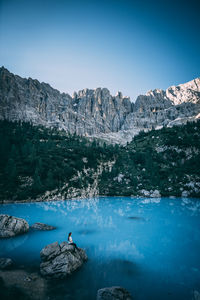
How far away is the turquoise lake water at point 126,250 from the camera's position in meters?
11.9

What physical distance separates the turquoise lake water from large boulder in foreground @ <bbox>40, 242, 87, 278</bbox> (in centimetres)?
54

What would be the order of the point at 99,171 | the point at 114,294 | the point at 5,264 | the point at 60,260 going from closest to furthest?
1. the point at 114,294
2. the point at 60,260
3. the point at 5,264
4. the point at 99,171

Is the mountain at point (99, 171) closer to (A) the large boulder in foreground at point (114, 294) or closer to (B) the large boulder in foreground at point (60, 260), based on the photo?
(B) the large boulder in foreground at point (60, 260)

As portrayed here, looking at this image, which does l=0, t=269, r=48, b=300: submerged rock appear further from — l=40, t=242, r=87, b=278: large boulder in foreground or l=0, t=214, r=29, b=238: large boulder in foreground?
l=0, t=214, r=29, b=238: large boulder in foreground

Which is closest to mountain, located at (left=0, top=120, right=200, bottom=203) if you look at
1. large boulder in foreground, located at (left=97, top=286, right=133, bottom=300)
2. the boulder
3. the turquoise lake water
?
the turquoise lake water

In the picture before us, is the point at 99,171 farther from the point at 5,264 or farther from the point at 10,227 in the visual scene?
the point at 5,264

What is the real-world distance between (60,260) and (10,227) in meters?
12.4

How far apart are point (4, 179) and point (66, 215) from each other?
951 inches

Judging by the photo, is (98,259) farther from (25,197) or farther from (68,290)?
(25,197)

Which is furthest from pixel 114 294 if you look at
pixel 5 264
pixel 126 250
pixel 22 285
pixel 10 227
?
pixel 10 227

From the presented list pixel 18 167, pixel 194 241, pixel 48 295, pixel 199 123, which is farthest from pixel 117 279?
pixel 199 123

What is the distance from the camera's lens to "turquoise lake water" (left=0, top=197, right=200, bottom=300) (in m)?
11.9

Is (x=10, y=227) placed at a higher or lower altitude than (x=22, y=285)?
lower

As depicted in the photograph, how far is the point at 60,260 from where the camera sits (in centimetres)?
1347
